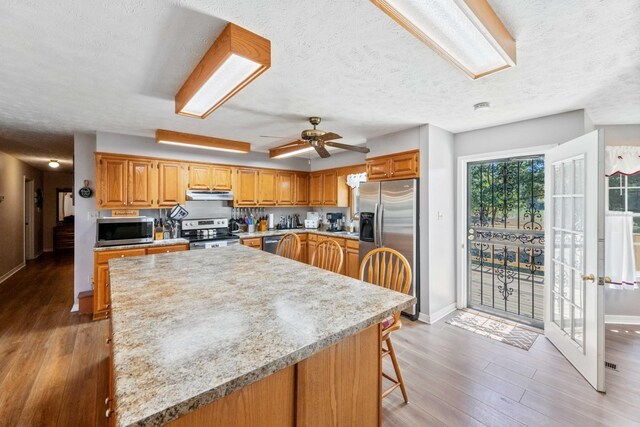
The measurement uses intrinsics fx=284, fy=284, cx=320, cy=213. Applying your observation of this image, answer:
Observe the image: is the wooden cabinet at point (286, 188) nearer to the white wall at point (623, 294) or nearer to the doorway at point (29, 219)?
the white wall at point (623, 294)

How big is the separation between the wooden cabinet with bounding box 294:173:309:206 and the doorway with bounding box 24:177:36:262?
6.60 meters

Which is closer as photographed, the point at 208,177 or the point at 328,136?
the point at 328,136

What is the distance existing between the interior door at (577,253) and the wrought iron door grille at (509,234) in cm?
45

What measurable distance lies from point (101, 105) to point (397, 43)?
279cm

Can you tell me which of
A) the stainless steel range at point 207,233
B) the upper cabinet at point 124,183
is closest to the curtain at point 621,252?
the stainless steel range at point 207,233

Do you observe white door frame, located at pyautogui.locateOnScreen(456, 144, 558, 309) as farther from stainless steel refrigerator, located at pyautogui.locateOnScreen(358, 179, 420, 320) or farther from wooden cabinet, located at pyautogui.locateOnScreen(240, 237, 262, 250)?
wooden cabinet, located at pyautogui.locateOnScreen(240, 237, 262, 250)

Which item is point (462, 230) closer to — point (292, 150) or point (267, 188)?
point (292, 150)

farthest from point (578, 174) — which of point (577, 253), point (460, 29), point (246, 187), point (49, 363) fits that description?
point (49, 363)

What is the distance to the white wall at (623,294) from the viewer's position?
Result: 3.32 meters

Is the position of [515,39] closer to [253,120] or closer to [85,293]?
[253,120]

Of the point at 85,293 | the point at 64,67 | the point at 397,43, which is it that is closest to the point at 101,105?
the point at 64,67

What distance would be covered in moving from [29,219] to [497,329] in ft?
32.9

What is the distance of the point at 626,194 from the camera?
3.36 m

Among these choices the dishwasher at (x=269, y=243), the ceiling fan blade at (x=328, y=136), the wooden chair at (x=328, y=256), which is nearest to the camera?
the wooden chair at (x=328, y=256)
